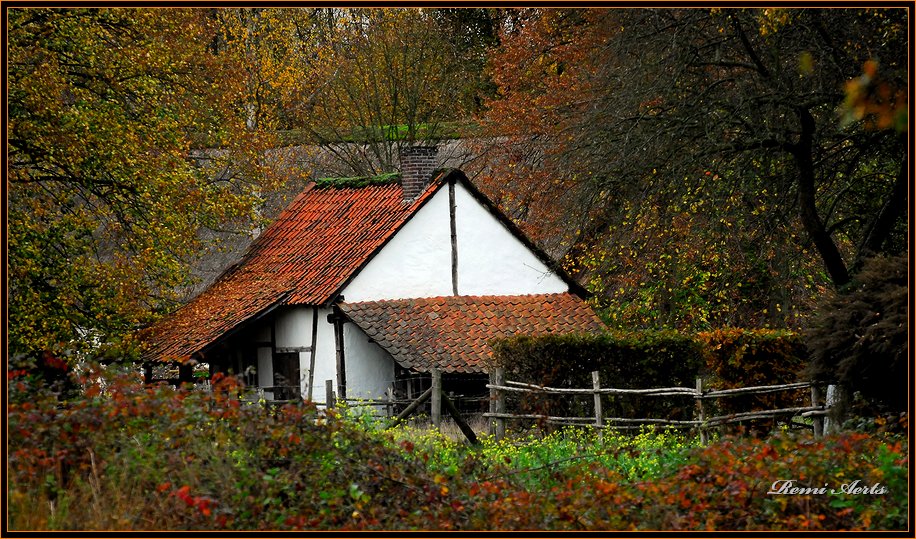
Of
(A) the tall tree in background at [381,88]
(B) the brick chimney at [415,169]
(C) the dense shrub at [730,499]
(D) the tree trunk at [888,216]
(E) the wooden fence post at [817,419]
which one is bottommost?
(C) the dense shrub at [730,499]

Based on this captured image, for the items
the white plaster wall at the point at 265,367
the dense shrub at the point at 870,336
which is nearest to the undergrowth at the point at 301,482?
the dense shrub at the point at 870,336

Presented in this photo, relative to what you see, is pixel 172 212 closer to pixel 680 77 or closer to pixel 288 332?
pixel 288 332

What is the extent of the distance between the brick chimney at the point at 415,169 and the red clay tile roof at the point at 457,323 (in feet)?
9.50

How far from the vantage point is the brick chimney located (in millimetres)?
25172

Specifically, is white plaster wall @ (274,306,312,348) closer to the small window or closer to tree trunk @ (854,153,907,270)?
the small window

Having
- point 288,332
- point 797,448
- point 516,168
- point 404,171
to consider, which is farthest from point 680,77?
point 516,168

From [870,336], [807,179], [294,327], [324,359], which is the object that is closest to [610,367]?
[807,179]

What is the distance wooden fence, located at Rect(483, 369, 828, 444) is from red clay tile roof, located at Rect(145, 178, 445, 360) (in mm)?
5821

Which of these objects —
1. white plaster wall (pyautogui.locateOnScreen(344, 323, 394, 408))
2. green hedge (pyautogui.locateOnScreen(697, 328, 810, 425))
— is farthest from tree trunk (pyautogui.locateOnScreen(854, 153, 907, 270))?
white plaster wall (pyautogui.locateOnScreen(344, 323, 394, 408))

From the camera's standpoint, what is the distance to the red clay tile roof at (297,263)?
915 inches

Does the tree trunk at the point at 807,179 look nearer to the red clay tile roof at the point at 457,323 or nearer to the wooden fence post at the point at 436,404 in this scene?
the wooden fence post at the point at 436,404

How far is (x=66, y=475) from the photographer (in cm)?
835

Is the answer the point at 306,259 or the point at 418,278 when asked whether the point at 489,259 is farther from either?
the point at 306,259

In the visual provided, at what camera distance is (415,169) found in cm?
2522
